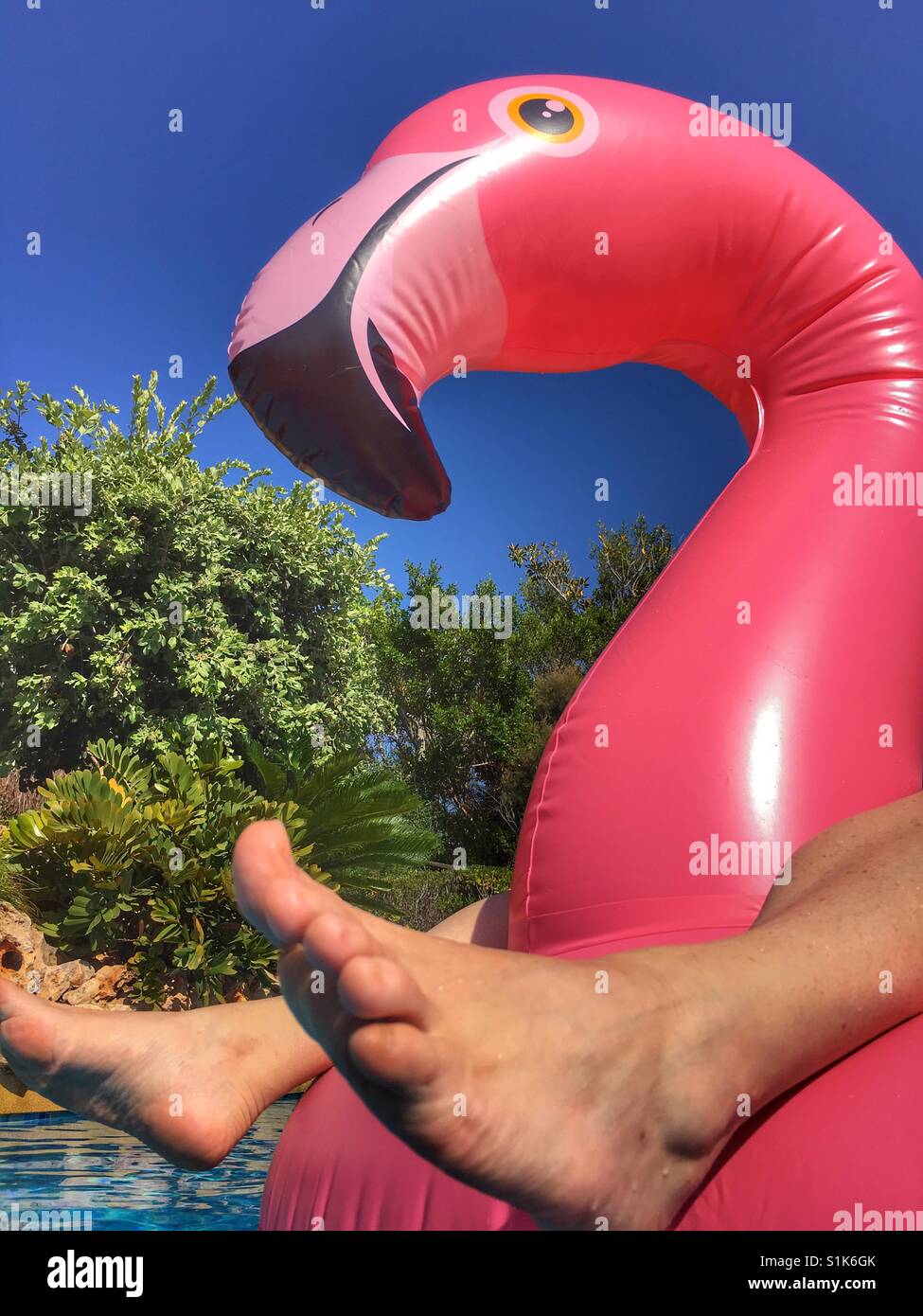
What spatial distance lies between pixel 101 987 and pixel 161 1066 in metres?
6.10

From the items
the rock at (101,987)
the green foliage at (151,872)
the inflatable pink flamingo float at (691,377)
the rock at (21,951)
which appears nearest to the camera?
the inflatable pink flamingo float at (691,377)

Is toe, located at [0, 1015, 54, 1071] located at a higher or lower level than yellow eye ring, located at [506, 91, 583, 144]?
lower

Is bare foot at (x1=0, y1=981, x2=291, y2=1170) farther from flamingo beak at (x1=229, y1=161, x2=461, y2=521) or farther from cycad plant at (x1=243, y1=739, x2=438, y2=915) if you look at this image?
cycad plant at (x1=243, y1=739, x2=438, y2=915)

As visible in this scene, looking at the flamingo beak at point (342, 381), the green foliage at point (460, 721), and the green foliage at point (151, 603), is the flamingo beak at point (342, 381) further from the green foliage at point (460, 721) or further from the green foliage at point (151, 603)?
the green foliage at point (460, 721)

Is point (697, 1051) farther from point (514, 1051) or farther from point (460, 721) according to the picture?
point (460, 721)

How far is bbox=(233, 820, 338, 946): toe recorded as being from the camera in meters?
0.85

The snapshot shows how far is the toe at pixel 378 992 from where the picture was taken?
31.4 inches

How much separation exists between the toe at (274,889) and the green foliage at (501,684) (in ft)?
49.9

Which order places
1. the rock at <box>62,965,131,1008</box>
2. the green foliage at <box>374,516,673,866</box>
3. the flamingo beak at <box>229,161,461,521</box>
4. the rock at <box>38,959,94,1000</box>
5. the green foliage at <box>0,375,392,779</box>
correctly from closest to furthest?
the flamingo beak at <box>229,161,461,521</box> → the rock at <box>38,959,94,1000</box> → the rock at <box>62,965,131,1008</box> → the green foliage at <box>0,375,392,779</box> → the green foliage at <box>374,516,673,866</box>

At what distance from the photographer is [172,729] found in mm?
10938

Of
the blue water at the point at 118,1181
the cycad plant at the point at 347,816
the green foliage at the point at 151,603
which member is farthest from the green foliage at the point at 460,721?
the blue water at the point at 118,1181

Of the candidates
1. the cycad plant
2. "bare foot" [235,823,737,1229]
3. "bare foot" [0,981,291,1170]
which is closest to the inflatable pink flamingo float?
"bare foot" [0,981,291,1170]

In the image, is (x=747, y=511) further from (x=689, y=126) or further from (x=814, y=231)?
(x=689, y=126)
